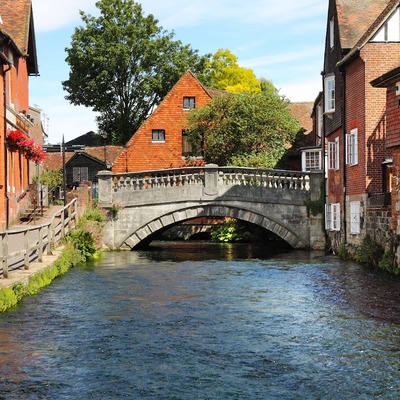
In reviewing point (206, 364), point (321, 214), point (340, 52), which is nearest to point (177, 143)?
point (321, 214)

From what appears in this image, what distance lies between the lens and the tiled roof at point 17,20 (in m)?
32.8

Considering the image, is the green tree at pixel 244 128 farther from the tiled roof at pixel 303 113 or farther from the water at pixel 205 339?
the water at pixel 205 339

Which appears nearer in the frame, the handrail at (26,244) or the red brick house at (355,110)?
the handrail at (26,244)

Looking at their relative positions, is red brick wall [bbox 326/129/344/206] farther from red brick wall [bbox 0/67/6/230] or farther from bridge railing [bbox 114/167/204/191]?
red brick wall [bbox 0/67/6/230]

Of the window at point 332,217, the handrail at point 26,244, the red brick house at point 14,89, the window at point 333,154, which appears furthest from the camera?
the window at point 333,154

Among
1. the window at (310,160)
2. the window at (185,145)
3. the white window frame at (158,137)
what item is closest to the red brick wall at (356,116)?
the window at (310,160)

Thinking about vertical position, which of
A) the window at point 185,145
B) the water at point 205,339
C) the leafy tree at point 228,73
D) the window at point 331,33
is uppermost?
the leafy tree at point 228,73

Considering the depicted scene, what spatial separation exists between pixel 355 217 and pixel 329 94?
21.2ft

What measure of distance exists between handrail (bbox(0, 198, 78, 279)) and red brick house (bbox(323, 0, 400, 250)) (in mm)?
Answer: 10668

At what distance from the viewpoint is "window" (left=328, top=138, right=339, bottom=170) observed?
31.5 meters

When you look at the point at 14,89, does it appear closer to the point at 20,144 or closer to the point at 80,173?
the point at 20,144

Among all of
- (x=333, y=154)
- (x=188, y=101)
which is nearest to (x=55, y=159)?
(x=188, y=101)

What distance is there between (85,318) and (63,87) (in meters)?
48.8

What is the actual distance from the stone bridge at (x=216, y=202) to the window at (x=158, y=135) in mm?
12246
